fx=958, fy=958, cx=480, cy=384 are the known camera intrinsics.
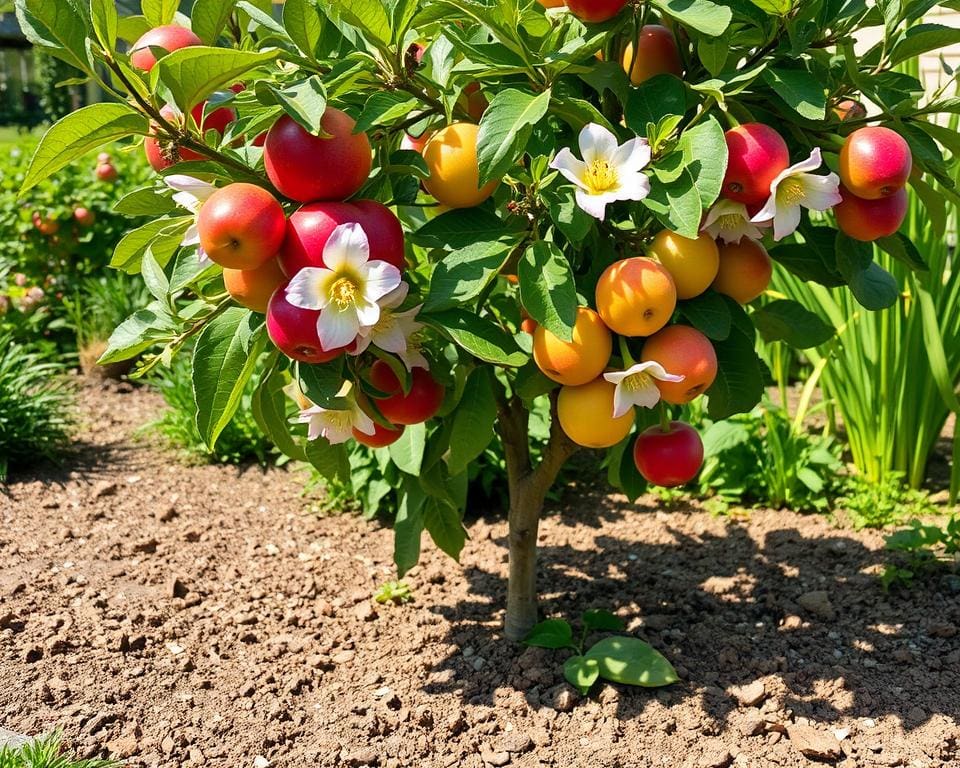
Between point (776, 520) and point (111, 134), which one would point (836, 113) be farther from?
point (776, 520)

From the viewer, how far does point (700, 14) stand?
45.4 inches

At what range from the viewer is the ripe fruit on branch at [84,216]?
449cm

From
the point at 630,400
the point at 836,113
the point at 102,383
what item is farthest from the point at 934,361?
the point at 102,383

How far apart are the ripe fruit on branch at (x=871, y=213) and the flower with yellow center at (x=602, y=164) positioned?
0.32 metres

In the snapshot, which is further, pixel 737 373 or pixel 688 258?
pixel 737 373

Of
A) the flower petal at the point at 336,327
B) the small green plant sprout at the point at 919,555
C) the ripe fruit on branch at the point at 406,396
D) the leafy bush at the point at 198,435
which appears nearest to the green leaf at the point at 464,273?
the flower petal at the point at 336,327

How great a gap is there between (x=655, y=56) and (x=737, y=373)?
19.6 inches

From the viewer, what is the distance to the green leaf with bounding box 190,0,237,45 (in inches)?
48.9

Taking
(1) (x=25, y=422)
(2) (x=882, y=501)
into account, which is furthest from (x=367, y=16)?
(1) (x=25, y=422)

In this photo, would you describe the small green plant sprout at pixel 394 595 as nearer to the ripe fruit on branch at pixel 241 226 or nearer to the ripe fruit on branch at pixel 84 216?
the ripe fruit on branch at pixel 241 226

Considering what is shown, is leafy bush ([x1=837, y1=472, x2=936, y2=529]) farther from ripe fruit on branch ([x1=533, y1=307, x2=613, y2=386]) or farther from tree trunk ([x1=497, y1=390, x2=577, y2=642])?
ripe fruit on branch ([x1=533, y1=307, x2=613, y2=386])

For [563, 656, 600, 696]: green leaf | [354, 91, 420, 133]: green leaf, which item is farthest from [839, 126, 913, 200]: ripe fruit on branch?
[563, 656, 600, 696]: green leaf

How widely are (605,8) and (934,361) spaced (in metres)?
1.84

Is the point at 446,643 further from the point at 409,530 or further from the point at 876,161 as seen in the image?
the point at 876,161
